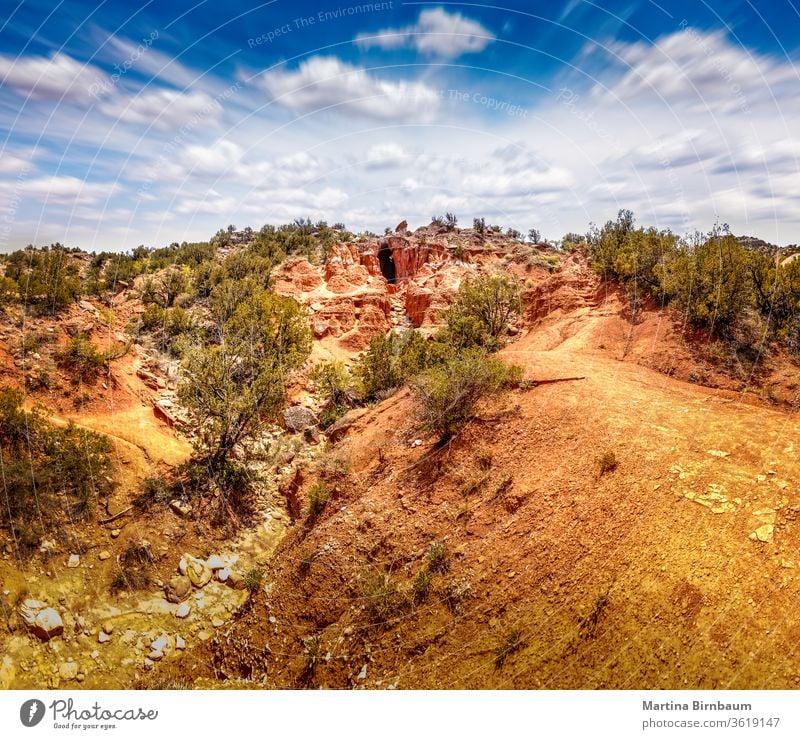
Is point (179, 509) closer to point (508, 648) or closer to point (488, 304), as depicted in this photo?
point (508, 648)

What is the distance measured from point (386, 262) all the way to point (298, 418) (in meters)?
28.5

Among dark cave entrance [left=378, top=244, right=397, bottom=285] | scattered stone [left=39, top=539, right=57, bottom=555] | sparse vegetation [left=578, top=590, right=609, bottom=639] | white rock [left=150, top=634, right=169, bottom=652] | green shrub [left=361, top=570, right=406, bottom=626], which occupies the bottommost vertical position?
white rock [left=150, top=634, right=169, bottom=652]

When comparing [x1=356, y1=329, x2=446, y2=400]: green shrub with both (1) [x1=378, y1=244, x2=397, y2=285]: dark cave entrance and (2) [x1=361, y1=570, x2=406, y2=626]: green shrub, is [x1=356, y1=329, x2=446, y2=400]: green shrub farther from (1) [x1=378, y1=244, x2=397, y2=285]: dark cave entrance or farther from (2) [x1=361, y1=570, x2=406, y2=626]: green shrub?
(1) [x1=378, y1=244, x2=397, y2=285]: dark cave entrance

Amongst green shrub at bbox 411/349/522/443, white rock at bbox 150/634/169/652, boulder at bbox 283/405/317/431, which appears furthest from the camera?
boulder at bbox 283/405/317/431

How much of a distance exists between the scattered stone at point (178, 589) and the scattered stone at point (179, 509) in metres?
1.93

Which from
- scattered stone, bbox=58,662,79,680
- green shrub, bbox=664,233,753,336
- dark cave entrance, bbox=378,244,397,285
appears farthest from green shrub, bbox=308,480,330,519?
dark cave entrance, bbox=378,244,397,285

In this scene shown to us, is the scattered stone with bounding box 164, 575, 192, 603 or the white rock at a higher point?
the scattered stone with bounding box 164, 575, 192, 603

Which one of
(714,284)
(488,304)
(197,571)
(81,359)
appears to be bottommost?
(197,571)

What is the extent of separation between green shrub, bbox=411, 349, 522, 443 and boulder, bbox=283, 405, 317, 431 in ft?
27.5

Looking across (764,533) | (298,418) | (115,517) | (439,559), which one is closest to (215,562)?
(115,517)

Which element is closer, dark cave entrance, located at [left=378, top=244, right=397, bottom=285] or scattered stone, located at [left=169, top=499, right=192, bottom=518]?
scattered stone, located at [left=169, top=499, right=192, bottom=518]

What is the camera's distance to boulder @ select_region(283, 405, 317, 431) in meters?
20.2

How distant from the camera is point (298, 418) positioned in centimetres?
2053

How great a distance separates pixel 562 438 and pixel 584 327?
13.8 meters
